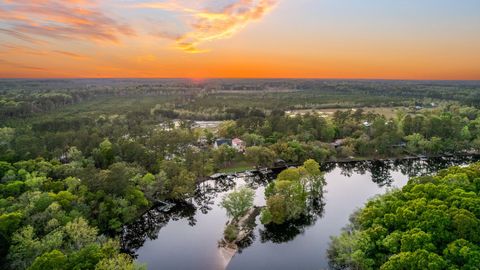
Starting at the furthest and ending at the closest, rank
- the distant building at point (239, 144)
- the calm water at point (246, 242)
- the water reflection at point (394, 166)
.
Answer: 1. the distant building at point (239, 144)
2. the water reflection at point (394, 166)
3. the calm water at point (246, 242)

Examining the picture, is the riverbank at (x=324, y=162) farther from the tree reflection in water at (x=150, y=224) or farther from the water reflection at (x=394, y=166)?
the tree reflection in water at (x=150, y=224)

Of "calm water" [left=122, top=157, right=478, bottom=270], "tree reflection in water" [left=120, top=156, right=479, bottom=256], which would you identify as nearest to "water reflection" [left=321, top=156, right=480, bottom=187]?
"tree reflection in water" [left=120, top=156, right=479, bottom=256]

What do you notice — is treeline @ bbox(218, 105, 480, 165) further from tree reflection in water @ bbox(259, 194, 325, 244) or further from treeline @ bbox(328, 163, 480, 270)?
treeline @ bbox(328, 163, 480, 270)

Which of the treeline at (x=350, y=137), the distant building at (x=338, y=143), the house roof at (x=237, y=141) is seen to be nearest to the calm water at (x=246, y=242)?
the treeline at (x=350, y=137)

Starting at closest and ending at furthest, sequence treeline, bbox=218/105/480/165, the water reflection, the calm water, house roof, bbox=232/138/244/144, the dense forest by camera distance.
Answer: the dense forest → the calm water → the water reflection → treeline, bbox=218/105/480/165 → house roof, bbox=232/138/244/144

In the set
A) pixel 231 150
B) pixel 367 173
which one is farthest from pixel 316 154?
pixel 231 150

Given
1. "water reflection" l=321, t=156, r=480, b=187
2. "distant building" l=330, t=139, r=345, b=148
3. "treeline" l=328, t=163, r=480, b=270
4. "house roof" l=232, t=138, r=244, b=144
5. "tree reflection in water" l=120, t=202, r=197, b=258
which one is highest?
"treeline" l=328, t=163, r=480, b=270
